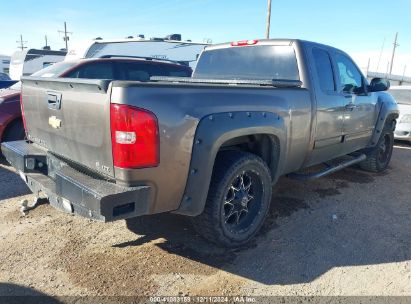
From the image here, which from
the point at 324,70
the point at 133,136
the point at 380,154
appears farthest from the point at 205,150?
the point at 380,154

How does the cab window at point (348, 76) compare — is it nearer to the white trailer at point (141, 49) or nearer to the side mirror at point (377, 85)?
the side mirror at point (377, 85)

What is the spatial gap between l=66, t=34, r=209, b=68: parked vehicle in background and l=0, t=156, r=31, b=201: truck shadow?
5.82 m

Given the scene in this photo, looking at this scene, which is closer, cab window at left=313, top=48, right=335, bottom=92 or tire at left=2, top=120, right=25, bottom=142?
cab window at left=313, top=48, right=335, bottom=92

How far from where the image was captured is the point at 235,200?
11.0 ft

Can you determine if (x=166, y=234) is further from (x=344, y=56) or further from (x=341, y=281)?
(x=344, y=56)

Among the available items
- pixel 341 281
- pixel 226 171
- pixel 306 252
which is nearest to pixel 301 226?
pixel 306 252

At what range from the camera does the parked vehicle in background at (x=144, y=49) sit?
1080cm

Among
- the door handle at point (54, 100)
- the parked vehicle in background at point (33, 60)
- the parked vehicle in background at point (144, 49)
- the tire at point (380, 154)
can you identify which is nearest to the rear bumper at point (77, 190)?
the door handle at point (54, 100)

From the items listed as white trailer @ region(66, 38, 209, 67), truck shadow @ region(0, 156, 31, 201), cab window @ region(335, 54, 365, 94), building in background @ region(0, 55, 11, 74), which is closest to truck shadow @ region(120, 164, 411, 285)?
cab window @ region(335, 54, 365, 94)

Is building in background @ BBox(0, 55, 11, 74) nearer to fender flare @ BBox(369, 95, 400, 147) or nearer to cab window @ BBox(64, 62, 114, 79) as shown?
cab window @ BBox(64, 62, 114, 79)

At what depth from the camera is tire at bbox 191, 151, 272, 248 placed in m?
3.09

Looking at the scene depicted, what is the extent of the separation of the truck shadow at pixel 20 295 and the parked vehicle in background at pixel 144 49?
890 cm

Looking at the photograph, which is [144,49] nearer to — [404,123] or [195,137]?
[404,123]

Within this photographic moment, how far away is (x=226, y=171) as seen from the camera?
10.2 feet
